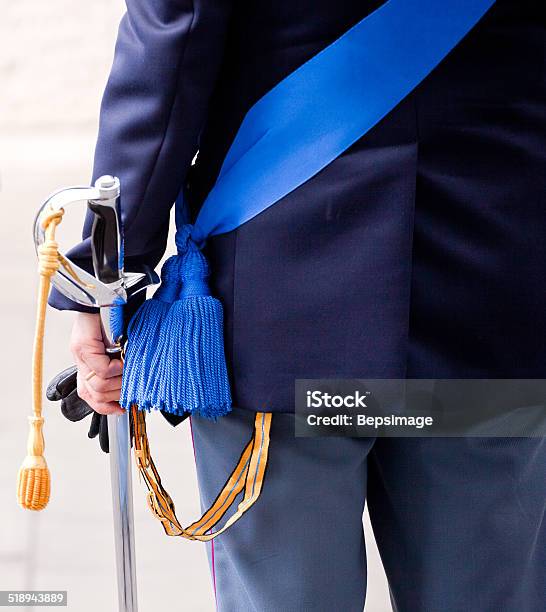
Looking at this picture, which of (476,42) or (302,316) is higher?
(476,42)

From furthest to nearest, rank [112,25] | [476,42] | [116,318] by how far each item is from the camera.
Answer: [112,25], [116,318], [476,42]

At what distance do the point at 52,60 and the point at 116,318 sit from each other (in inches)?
114

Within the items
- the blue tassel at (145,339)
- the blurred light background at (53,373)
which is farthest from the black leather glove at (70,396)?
the blurred light background at (53,373)

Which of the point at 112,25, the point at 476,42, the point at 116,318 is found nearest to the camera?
the point at 476,42

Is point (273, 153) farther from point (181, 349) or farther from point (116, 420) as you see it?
point (116, 420)

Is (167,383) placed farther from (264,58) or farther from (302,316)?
(264,58)

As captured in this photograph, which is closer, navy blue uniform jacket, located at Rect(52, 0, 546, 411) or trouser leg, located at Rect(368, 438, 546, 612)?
navy blue uniform jacket, located at Rect(52, 0, 546, 411)

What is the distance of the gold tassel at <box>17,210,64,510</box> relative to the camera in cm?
76

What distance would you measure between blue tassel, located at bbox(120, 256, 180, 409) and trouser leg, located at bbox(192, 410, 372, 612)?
0.07 meters

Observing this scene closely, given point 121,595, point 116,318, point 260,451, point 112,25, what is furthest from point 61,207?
point 112,25

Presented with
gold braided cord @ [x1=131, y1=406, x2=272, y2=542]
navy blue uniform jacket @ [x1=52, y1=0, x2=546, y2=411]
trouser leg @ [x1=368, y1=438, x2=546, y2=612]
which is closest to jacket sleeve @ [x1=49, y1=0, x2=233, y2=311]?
navy blue uniform jacket @ [x1=52, y1=0, x2=546, y2=411]

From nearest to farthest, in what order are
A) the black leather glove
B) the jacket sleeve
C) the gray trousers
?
the jacket sleeve
the gray trousers
the black leather glove

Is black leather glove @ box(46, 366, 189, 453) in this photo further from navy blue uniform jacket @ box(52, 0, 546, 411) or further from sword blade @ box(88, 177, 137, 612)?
navy blue uniform jacket @ box(52, 0, 546, 411)

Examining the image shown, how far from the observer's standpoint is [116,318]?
873mm
